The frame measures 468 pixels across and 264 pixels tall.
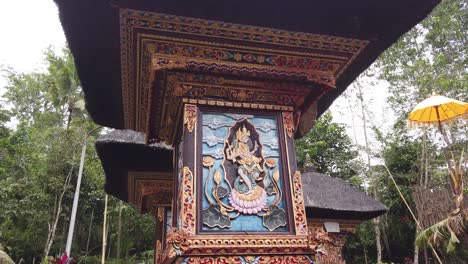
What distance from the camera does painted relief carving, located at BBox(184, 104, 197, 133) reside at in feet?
11.3

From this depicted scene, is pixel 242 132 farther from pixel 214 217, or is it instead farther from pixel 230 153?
pixel 214 217

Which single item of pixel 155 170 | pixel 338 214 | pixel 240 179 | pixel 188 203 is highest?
pixel 155 170

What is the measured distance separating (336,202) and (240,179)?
8.29 meters

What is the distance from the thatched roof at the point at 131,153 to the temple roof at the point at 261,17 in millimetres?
2839

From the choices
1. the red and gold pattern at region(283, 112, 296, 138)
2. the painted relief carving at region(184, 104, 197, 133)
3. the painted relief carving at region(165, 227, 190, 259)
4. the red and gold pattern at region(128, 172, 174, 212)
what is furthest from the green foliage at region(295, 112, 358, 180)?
the painted relief carving at region(165, 227, 190, 259)

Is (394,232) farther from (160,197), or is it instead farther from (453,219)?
(160,197)

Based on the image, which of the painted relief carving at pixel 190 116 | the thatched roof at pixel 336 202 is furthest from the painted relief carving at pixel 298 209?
the thatched roof at pixel 336 202

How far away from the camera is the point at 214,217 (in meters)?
3.20

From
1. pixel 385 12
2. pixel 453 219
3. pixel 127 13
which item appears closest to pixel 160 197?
pixel 127 13

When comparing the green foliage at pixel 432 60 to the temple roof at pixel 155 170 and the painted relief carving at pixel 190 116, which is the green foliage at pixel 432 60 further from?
the painted relief carving at pixel 190 116

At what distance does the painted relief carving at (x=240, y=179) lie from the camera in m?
3.25

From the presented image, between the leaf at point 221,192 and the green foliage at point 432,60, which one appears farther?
the green foliage at point 432,60

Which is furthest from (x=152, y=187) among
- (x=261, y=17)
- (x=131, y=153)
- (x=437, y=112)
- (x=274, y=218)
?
(x=437, y=112)

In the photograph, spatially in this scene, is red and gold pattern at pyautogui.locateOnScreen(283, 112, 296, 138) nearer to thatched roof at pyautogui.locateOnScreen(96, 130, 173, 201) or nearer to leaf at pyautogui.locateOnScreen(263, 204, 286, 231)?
leaf at pyautogui.locateOnScreen(263, 204, 286, 231)
